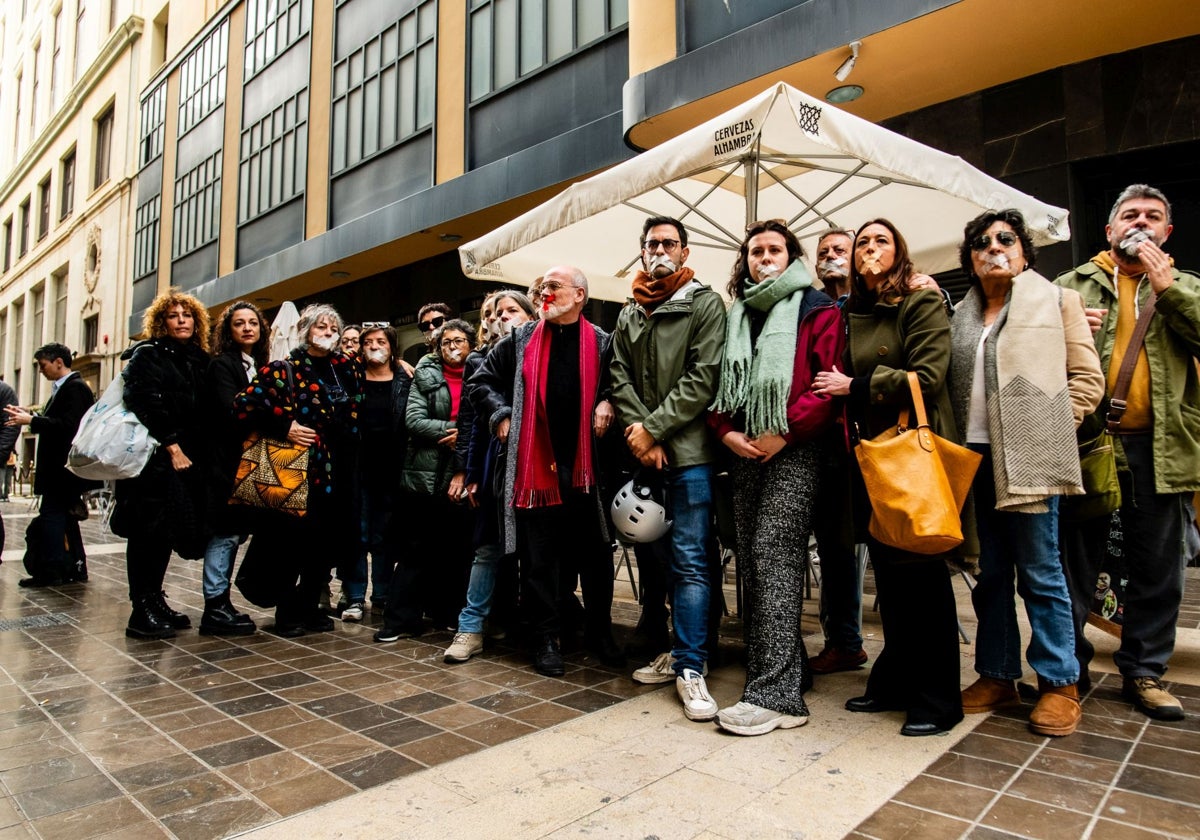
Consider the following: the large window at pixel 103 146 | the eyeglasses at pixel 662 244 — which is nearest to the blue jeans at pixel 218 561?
the eyeglasses at pixel 662 244

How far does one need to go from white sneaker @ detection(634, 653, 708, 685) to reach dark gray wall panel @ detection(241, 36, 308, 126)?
53.6 ft

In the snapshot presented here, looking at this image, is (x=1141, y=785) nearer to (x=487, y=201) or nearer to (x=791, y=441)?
(x=791, y=441)

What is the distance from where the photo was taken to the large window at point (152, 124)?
2377 centimetres

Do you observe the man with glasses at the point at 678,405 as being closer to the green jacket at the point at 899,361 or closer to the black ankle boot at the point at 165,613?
the green jacket at the point at 899,361

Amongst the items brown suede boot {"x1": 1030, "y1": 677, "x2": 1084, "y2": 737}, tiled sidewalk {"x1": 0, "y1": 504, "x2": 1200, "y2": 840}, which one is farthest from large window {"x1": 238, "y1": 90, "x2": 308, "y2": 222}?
brown suede boot {"x1": 1030, "y1": 677, "x2": 1084, "y2": 737}

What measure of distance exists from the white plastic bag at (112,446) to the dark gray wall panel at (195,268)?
16788mm

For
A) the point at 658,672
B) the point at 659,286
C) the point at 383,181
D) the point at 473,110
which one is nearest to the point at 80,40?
the point at 383,181

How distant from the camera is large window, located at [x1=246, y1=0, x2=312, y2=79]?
55.9 ft

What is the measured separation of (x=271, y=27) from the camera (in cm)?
1814

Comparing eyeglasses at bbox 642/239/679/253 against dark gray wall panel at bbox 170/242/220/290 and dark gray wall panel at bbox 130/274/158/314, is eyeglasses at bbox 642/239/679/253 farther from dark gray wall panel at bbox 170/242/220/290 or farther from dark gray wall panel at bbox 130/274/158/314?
dark gray wall panel at bbox 130/274/158/314

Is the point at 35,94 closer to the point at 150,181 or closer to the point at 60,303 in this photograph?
the point at 60,303

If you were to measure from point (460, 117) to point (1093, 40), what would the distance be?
344 inches

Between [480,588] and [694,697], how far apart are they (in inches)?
60.1

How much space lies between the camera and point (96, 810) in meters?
2.45
